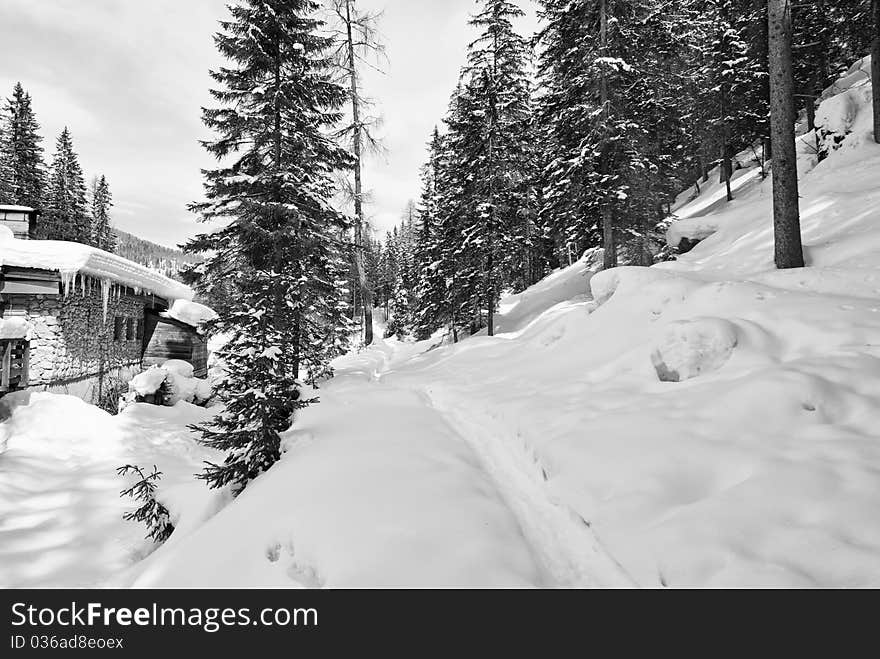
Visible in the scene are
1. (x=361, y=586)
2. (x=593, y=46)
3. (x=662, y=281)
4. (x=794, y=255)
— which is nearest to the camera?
(x=361, y=586)

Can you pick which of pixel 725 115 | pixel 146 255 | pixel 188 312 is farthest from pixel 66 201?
pixel 146 255

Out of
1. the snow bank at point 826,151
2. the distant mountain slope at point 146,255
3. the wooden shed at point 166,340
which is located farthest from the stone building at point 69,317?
the distant mountain slope at point 146,255

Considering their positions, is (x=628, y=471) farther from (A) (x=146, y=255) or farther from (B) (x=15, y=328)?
(A) (x=146, y=255)

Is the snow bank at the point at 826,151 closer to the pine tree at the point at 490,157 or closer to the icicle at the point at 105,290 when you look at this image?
the pine tree at the point at 490,157

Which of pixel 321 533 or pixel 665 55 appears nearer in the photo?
pixel 321 533

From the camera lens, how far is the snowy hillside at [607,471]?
2711 millimetres

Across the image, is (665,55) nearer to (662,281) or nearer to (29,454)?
(662,281)

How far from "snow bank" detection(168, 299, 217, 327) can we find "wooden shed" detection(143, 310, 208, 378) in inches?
7.7

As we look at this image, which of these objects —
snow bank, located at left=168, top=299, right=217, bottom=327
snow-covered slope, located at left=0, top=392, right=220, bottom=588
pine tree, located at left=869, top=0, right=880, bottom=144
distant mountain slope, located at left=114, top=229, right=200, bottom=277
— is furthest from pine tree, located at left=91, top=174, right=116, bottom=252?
distant mountain slope, located at left=114, top=229, right=200, bottom=277

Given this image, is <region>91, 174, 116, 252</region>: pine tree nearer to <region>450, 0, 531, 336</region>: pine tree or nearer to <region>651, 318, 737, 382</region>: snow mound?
<region>450, 0, 531, 336</region>: pine tree

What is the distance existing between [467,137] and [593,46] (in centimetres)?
569
